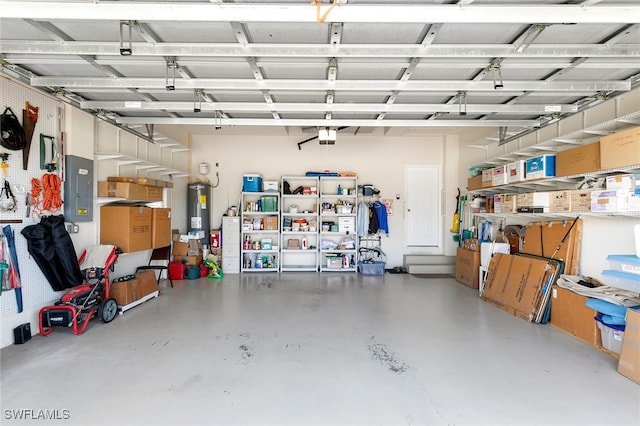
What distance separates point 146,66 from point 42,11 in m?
1.10

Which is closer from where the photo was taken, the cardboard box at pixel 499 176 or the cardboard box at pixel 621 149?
the cardboard box at pixel 621 149

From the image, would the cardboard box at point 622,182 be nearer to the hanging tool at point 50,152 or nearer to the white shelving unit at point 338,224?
the white shelving unit at point 338,224

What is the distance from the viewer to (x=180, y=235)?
6375mm

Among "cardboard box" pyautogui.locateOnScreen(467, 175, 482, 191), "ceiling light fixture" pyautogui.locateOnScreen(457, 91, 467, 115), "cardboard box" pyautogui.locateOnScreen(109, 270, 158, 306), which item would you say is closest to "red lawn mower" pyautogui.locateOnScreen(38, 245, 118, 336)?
"cardboard box" pyautogui.locateOnScreen(109, 270, 158, 306)

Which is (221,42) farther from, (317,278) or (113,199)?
(317,278)

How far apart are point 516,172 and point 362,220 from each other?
3.12m

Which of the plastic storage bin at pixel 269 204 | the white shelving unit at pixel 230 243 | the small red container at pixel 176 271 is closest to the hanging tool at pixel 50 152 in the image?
the small red container at pixel 176 271

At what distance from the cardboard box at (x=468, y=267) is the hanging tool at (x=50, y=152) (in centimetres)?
638

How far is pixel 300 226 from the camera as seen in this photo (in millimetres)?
6801

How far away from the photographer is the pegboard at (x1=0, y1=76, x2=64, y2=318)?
9.87 ft

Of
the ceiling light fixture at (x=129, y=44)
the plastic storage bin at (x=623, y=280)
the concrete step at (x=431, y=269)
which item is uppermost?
the ceiling light fixture at (x=129, y=44)

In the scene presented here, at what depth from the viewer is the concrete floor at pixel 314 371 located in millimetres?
2035

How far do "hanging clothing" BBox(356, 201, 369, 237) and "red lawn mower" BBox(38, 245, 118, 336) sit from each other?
4.52 meters

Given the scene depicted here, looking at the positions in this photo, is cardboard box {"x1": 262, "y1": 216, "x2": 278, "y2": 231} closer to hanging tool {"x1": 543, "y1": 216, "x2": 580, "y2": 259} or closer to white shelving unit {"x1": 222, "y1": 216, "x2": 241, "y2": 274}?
white shelving unit {"x1": 222, "y1": 216, "x2": 241, "y2": 274}
